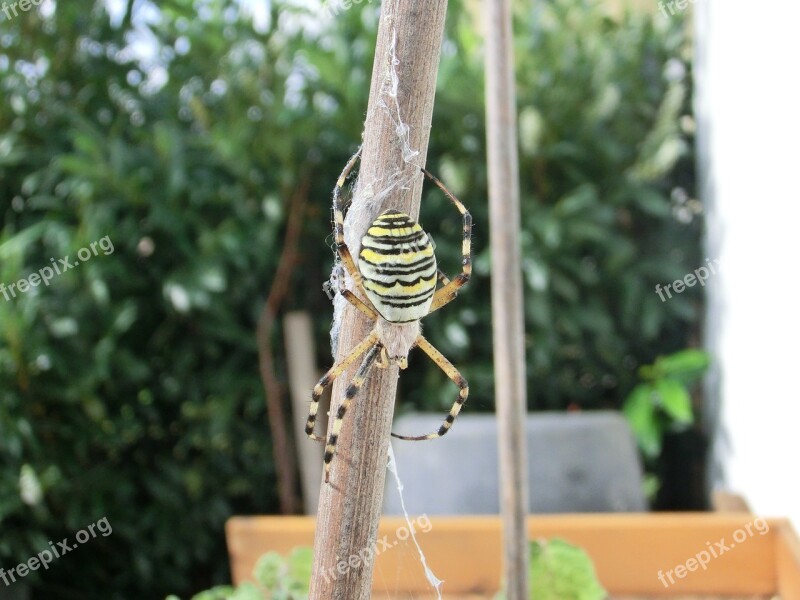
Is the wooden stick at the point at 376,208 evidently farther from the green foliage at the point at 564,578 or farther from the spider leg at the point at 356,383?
the green foliage at the point at 564,578

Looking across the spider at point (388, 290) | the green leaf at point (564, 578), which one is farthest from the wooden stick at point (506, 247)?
the green leaf at point (564, 578)

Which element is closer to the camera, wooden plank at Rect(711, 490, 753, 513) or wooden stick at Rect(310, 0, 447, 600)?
wooden stick at Rect(310, 0, 447, 600)

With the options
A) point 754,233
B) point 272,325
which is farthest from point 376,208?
point 272,325

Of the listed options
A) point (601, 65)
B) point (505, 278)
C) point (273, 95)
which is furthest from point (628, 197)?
point (505, 278)

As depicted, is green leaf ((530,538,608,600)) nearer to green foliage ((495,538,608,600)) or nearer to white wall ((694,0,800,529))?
green foliage ((495,538,608,600))

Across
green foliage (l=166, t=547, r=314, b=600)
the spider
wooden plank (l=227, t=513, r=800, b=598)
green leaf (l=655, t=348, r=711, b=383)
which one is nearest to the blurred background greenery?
green leaf (l=655, t=348, r=711, b=383)

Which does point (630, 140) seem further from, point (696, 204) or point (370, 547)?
point (370, 547)
